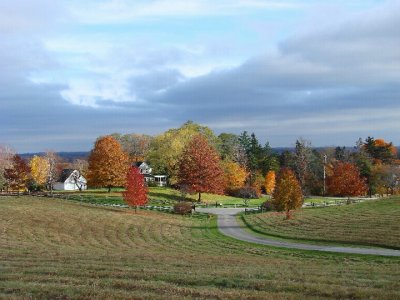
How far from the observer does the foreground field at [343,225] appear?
37500 millimetres

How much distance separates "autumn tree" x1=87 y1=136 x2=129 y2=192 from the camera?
256ft

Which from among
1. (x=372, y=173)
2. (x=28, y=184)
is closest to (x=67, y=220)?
(x=28, y=184)

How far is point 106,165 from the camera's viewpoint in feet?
256

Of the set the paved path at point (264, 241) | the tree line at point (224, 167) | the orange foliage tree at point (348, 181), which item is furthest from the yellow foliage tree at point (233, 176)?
the paved path at point (264, 241)

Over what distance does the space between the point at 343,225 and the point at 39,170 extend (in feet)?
262

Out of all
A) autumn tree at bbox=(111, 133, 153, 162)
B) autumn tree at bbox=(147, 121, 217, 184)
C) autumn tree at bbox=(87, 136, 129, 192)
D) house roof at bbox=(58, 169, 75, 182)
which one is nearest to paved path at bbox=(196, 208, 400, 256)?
autumn tree at bbox=(87, 136, 129, 192)

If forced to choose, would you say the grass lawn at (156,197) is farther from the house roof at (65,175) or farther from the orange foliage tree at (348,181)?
the house roof at (65,175)

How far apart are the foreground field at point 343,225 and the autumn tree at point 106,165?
95.2 ft

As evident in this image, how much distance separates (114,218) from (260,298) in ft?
129

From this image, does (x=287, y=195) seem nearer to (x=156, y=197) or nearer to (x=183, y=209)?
(x=183, y=209)

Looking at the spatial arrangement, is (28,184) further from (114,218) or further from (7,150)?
(114,218)

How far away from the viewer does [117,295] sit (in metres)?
11.2

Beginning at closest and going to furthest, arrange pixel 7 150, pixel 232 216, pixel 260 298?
pixel 260 298 < pixel 232 216 < pixel 7 150

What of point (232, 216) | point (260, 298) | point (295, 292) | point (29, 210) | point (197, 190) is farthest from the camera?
point (197, 190)
